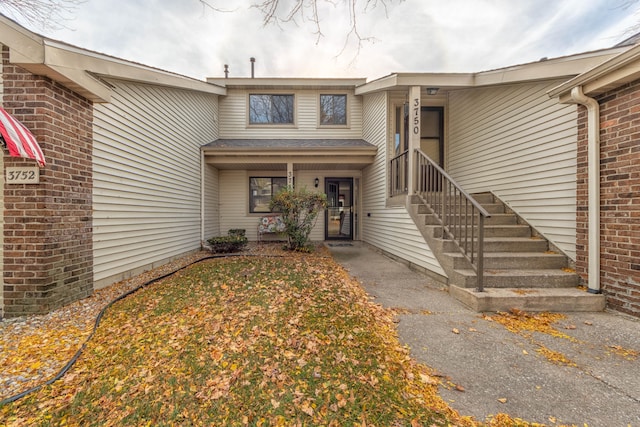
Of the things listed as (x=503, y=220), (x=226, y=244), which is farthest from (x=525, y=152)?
(x=226, y=244)

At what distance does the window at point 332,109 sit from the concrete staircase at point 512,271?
17.1ft

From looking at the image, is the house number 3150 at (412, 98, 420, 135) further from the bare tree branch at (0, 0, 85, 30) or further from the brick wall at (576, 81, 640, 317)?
the bare tree branch at (0, 0, 85, 30)

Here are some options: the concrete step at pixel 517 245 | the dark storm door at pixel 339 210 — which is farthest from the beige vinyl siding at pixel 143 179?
the concrete step at pixel 517 245

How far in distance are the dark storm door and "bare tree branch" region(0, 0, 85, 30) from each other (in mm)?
6960

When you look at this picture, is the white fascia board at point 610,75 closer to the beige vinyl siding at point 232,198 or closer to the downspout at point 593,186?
Answer: the downspout at point 593,186

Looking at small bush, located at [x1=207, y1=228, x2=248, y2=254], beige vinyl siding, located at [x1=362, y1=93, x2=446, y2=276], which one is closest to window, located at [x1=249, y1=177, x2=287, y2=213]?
small bush, located at [x1=207, y1=228, x2=248, y2=254]

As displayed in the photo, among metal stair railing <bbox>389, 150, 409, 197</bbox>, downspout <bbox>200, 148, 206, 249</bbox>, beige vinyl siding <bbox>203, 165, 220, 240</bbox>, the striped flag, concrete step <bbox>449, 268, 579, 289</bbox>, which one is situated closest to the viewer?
the striped flag

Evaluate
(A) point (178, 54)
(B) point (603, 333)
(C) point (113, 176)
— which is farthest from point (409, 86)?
(A) point (178, 54)

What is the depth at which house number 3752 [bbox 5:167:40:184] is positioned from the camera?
2959mm

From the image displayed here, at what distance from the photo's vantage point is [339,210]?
8.97 meters

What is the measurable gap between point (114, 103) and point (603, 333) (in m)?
7.15

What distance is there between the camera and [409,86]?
5.30 meters

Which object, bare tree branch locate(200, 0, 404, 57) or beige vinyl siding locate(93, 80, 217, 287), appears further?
Answer: beige vinyl siding locate(93, 80, 217, 287)

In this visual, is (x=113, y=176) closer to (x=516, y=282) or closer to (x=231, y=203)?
(x=231, y=203)
